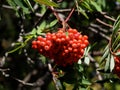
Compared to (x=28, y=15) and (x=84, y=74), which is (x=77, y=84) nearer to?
(x=84, y=74)

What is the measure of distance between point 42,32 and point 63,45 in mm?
374

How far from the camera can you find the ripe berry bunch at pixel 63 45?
2514mm

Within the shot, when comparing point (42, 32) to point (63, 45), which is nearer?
point (63, 45)

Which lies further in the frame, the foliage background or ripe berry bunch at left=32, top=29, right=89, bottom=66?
the foliage background

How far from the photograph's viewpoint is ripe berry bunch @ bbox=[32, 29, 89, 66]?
2.51 metres

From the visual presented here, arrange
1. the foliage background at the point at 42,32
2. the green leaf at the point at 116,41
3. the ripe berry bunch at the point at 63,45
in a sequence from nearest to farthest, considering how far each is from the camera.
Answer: the ripe berry bunch at the point at 63,45, the green leaf at the point at 116,41, the foliage background at the point at 42,32

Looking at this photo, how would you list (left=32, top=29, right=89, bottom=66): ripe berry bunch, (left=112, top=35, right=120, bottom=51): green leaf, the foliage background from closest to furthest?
(left=32, top=29, right=89, bottom=66): ripe berry bunch, (left=112, top=35, right=120, bottom=51): green leaf, the foliage background

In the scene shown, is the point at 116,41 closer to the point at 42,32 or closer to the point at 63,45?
the point at 63,45

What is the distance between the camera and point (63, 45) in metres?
2.53

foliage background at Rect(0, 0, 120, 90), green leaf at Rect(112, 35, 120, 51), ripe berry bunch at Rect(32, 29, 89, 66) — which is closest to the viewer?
ripe berry bunch at Rect(32, 29, 89, 66)

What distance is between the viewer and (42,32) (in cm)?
286

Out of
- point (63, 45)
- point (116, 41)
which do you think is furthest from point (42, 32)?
point (116, 41)

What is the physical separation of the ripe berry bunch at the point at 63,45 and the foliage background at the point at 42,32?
0.20m

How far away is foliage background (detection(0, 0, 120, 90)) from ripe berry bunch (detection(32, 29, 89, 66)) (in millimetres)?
202
